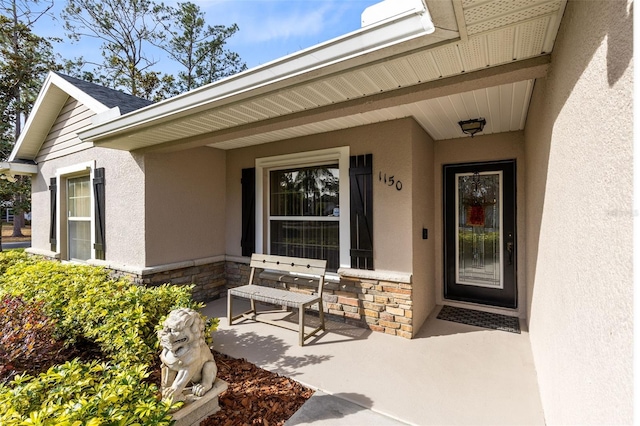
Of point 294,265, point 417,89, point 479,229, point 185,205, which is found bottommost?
point 294,265

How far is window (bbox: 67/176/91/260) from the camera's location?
586cm

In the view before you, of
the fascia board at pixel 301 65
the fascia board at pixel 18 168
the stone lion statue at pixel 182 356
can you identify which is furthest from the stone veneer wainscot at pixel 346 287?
the fascia board at pixel 18 168

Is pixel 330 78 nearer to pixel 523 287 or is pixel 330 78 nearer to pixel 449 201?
pixel 449 201

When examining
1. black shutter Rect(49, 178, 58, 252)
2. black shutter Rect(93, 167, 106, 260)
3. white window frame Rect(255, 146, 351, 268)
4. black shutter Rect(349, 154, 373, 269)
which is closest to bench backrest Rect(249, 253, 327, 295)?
white window frame Rect(255, 146, 351, 268)

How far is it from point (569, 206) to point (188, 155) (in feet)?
17.0

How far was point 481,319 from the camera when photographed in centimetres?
423

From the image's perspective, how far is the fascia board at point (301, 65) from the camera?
5.80ft

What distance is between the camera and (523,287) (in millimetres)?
4297

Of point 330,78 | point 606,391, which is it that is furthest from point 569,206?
point 330,78

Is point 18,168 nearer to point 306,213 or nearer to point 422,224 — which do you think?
point 306,213

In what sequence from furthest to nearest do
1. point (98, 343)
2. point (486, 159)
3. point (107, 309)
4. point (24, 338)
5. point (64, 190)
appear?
point (64, 190), point (486, 159), point (98, 343), point (107, 309), point (24, 338)

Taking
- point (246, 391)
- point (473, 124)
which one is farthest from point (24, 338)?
point (473, 124)

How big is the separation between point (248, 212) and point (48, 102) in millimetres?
4959

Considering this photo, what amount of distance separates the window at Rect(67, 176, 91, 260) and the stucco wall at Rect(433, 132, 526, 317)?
6642 millimetres
